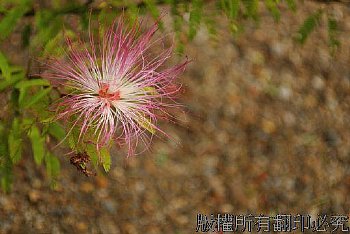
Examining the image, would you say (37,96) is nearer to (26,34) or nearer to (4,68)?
(4,68)

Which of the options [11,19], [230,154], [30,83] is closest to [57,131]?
[30,83]

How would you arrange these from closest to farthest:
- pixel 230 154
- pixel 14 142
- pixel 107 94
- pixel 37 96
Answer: pixel 107 94 → pixel 37 96 → pixel 14 142 → pixel 230 154

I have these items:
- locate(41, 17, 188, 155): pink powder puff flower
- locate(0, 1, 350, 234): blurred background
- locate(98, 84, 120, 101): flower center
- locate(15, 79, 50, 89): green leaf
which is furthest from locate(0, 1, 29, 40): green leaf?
locate(0, 1, 350, 234): blurred background

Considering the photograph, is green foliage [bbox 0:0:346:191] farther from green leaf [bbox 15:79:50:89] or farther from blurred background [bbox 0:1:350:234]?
blurred background [bbox 0:1:350:234]

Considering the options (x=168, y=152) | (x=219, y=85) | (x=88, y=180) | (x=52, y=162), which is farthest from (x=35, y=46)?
(x=219, y=85)

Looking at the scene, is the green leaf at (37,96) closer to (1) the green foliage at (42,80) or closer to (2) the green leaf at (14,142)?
(1) the green foliage at (42,80)

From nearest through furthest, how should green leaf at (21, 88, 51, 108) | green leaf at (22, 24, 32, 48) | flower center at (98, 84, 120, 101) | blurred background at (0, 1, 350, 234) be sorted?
flower center at (98, 84, 120, 101) → green leaf at (21, 88, 51, 108) → green leaf at (22, 24, 32, 48) → blurred background at (0, 1, 350, 234)
